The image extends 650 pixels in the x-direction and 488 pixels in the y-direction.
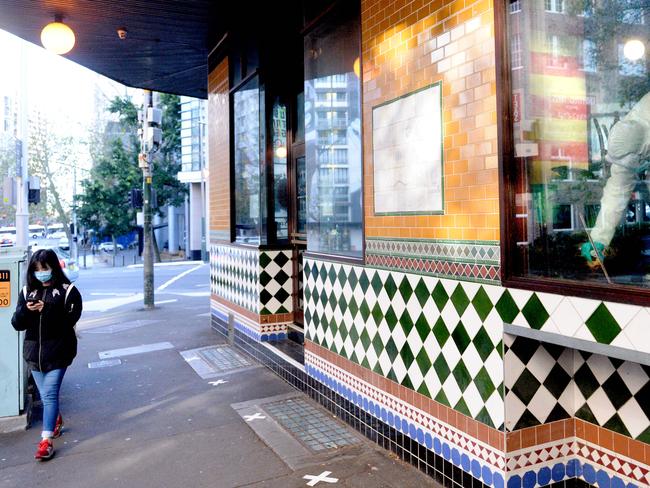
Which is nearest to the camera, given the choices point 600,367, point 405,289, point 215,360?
point 600,367

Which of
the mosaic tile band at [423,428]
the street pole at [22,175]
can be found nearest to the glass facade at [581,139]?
the mosaic tile band at [423,428]

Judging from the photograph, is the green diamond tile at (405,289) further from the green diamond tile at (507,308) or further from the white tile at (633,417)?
the white tile at (633,417)

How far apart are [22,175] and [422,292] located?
11071mm

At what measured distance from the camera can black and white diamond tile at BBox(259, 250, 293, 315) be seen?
24.1 feet

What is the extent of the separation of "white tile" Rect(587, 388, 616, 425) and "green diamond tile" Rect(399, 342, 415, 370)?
1211 mm

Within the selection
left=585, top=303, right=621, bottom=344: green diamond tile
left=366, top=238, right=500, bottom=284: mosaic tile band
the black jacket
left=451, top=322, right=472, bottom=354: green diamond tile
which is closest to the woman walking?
the black jacket

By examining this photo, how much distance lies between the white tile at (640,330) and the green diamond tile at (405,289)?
5.55 feet

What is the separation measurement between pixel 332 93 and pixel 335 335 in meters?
2.44

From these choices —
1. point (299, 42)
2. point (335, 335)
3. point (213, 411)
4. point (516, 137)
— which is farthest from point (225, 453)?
point (299, 42)

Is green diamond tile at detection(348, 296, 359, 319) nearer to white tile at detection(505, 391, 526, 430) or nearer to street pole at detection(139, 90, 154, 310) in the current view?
white tile at detection(505, 391, 526, 430)

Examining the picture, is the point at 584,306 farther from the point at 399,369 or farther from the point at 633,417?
the point at 399,369

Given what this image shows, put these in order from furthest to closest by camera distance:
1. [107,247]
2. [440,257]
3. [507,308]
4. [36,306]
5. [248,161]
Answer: [107,247], [248,161], [36,306], [440,257], [507,308]

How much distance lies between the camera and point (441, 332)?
12.1 ft

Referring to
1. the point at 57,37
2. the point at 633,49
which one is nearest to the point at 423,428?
the point at 633,49
